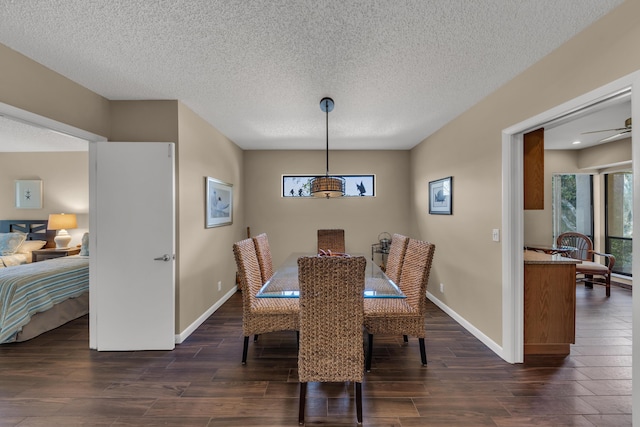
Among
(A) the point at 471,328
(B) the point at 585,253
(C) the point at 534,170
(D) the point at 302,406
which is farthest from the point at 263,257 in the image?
(B) the point at 585,253

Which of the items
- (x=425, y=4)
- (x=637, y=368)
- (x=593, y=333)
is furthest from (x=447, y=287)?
(x=425, y=4)

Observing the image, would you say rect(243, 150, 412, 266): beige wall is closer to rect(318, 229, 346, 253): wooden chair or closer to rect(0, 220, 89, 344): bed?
rect(318, 229, 346, 253): wooden chair

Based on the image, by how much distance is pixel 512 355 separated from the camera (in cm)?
237

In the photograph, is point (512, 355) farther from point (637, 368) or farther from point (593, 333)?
point (593, 333)

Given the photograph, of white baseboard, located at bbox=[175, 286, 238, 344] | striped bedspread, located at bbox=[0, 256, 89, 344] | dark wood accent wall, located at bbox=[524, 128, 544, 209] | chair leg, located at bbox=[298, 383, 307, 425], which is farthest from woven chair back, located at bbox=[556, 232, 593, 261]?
striped bedspread, located at bbox=[0, 256, 89, 344]

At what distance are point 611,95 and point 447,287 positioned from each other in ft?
8.51

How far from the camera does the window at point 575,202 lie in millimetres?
5008

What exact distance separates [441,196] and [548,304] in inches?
65.9

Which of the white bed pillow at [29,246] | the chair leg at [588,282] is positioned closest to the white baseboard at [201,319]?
the white bed pillow at [29,246]

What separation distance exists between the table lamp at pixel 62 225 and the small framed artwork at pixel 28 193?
58 cm

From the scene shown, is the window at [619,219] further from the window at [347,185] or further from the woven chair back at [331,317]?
the woven chair back at [331,317]

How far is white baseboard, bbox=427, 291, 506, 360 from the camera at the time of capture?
8.29 ft

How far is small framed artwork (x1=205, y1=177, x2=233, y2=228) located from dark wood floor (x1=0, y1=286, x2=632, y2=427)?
143cm

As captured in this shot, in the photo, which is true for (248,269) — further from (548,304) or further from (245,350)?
(548,304)
